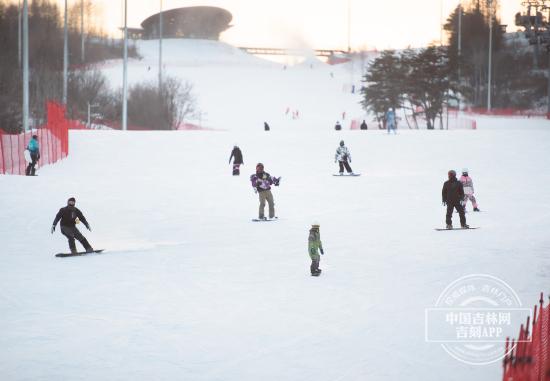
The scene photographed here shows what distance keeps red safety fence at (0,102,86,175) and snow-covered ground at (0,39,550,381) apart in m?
1.21

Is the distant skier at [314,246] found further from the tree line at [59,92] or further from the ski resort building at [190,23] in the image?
the ski resort building at [190,23]

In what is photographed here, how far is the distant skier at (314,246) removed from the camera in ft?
49.5

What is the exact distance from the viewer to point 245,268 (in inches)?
648

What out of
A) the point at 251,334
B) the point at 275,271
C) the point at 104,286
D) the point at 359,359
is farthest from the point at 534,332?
the point at 104,286

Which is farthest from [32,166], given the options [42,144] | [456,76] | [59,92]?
[456,76]

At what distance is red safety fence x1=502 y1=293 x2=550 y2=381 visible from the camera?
8.71 metres

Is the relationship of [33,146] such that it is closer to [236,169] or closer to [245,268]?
[236,169]

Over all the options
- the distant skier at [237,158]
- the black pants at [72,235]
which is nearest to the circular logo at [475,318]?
the black pants at [72,235]

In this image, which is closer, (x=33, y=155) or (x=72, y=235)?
(x=72, y=235)

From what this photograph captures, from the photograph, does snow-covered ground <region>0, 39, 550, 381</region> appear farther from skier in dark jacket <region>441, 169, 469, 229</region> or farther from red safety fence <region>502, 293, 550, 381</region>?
skier in dark jacket <region>441, 169, 469, 229</region>

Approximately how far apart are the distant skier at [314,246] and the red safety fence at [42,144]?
58.3ft

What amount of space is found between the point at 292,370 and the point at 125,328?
2.92m

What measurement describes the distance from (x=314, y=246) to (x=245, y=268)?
184 cm

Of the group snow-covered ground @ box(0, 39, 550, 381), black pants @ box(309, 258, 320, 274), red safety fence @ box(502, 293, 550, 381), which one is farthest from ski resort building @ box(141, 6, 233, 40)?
red safety fence @ box(502, 293, 550, 381)
